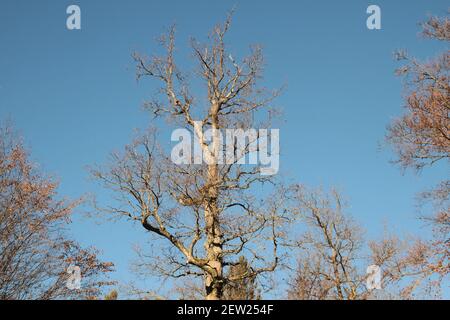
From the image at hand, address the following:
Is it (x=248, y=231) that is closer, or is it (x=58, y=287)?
(x=248, y=231)

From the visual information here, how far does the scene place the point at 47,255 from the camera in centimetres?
1539

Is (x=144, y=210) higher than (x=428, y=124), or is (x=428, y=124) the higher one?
(x=428, y=124)

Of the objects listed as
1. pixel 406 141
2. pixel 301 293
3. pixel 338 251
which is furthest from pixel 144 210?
pixel 338 251

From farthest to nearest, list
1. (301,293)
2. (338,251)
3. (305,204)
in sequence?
1. (305,204)
2. (338,251)
3. (301,293)

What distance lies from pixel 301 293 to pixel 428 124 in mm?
11319

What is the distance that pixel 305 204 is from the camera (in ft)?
86.7

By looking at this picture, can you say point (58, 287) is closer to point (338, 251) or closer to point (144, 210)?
point (144, 210)
